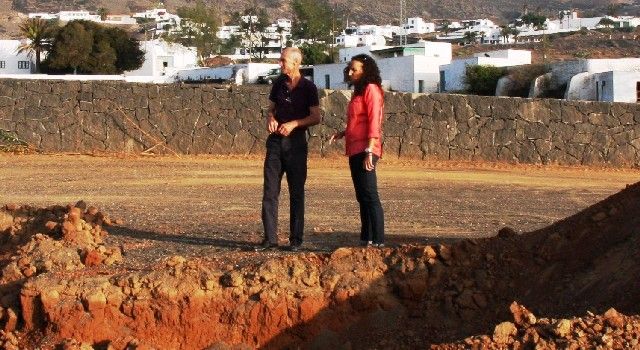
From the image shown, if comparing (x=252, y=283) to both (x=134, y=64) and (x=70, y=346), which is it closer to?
(x=70, y=346)

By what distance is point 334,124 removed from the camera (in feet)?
59.4

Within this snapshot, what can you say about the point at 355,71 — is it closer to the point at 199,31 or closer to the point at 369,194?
the point at 369,194

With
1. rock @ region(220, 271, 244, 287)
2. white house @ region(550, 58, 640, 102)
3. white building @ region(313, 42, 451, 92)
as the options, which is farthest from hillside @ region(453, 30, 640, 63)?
rock @ region(220, 271, 244, 287)

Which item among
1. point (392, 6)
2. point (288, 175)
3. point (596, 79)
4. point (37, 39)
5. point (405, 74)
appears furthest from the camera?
point (392, 6)

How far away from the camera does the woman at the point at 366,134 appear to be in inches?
307

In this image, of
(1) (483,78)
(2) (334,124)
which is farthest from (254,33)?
(2) (334,124)

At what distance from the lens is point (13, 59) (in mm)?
63250

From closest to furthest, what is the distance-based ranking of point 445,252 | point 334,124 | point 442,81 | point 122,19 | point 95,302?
point 95,302
point 445,252
point 334,124
point 442,81
point 122,19

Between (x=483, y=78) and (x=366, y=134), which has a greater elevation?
(x=483, y=78)

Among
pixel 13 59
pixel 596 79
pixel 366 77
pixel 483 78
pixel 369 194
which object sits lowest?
pixel 369 194

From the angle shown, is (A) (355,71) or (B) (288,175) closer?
(A) (355,71)

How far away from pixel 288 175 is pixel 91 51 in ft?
171

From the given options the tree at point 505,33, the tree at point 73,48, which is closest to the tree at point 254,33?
the tree at point 505,33

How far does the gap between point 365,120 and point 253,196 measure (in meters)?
5.34
